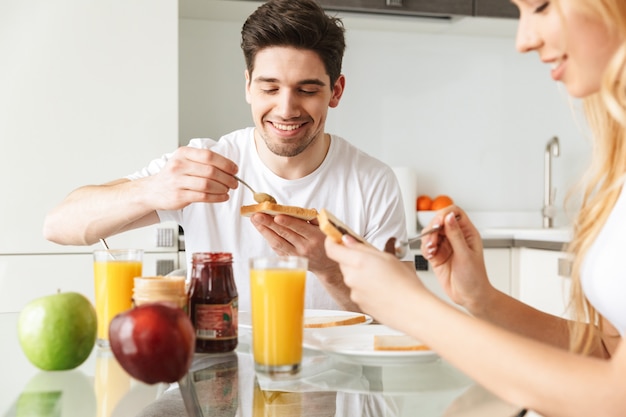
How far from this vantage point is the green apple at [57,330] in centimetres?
104

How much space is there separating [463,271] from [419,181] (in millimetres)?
2370

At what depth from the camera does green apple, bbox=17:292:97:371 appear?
3.41 feet

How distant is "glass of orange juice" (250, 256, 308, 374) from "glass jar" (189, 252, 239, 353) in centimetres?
12

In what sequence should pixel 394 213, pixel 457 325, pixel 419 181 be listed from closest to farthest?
pixel 457 325 < pixel 394 213 < pixel 419 181

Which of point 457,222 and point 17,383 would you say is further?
point 457,222

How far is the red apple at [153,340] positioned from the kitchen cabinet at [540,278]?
2.17m

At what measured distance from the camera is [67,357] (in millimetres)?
1069

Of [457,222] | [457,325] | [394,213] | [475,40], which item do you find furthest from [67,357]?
[475,40]

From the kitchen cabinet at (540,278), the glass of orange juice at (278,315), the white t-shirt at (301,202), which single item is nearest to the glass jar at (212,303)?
the glass of orange juice at (278,315)

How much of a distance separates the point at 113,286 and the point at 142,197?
54 cm

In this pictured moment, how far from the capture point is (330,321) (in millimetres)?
1302

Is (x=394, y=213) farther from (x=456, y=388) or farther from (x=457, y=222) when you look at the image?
(x=456, y=388)

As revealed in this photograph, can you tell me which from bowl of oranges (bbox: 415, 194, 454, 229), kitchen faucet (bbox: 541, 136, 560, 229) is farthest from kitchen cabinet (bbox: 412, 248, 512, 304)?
kitchen faucet (bbox: 541, 136, 560, 229)

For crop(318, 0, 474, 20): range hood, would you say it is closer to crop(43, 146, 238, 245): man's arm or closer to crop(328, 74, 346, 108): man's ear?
crop(328, 74, 346, 108): man's ear
